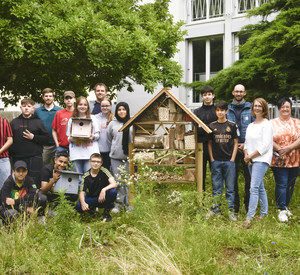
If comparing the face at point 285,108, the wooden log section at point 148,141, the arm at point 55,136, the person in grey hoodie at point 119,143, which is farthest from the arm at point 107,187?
the face at point 285,108

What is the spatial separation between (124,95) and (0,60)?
823cm

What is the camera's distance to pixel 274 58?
25.1ft

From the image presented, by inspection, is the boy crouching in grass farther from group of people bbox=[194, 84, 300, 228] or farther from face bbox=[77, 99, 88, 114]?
group of people bbox=[194, 84, 300, 228]

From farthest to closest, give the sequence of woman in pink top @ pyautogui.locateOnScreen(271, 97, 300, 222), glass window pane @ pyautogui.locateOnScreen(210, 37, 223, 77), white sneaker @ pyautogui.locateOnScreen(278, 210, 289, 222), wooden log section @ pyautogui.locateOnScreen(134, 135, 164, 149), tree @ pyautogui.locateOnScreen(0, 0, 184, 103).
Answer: glass window pane @ pyautogui.locateOnScreen(210, 37, 223, 77) → tree @ pyautogui.locateOnScreen(0, 0, 184, 103) → wooden log section @ pyautogui.locateOnScreen(134, 135, 164, 149) → woman in pink top @ pyautogui.locateOnScreen(271, 97, 300, 222) → white sneaker @ pyautogui.locateOnScreen(278, 210, 289, 222)

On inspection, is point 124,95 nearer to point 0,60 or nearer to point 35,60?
point 0,60

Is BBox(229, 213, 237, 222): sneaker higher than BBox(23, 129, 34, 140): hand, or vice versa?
BBox(23, 129, 34, 140): hand

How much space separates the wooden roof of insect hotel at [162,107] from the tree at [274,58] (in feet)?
8.13

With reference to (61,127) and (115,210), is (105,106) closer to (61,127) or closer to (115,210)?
(61,127)

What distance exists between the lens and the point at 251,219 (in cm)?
510

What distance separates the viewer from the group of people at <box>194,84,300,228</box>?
17.4 ft

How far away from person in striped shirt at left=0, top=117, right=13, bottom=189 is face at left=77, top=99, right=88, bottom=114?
3.57 ft

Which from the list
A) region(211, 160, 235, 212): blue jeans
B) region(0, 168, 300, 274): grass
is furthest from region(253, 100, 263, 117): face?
region(0, 168, 300, 274): grass

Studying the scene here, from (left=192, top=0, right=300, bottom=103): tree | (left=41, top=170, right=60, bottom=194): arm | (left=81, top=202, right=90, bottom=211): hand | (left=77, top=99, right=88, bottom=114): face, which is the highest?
(left=192, top=0, right=300, bottom=103): tree

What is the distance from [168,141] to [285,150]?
1.68 meters
